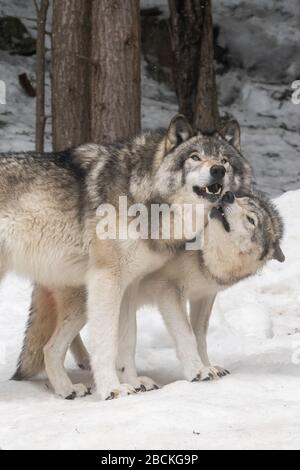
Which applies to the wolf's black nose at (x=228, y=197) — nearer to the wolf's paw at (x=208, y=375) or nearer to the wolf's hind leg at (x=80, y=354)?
the wolf's paw at (x=208, y=375)

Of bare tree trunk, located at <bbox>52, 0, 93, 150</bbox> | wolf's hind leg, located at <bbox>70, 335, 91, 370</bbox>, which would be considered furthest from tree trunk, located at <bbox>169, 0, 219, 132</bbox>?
wolf's hind leg, located at <bbox>70, 335, 91, 370</bbox>

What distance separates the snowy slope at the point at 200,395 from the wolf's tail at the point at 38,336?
0.38 feet

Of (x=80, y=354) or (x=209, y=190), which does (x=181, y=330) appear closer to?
(x=209, y=190)

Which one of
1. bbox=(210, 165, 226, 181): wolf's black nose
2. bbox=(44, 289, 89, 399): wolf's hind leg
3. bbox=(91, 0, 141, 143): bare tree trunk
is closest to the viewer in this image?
bbox=(210, 165, 226, 181): wolf's black nose

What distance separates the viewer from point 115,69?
9.21 m

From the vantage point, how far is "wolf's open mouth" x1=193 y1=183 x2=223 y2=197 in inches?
235

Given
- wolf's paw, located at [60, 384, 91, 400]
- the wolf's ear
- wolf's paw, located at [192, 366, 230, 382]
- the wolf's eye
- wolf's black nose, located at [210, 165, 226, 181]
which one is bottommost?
wolf's paw, located at [60, 384, 91, 400]

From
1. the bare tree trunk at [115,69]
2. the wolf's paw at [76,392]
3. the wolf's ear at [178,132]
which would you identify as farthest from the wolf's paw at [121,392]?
the bare tree trunk at [115,69]

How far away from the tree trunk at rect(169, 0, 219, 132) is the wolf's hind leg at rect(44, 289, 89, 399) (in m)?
5.46

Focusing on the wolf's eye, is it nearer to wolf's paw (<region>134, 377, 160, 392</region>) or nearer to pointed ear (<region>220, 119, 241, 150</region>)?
pointed ear (<region>220, 119, 241, 150</region>)

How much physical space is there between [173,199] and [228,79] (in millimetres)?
10804

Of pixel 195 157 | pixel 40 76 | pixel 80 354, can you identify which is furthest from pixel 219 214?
pixel 40 76

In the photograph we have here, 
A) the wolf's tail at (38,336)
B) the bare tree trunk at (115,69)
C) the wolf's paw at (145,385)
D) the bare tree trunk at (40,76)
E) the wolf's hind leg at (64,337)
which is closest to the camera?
the wolf's paw at (145,385)

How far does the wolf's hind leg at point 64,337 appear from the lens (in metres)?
6.38
